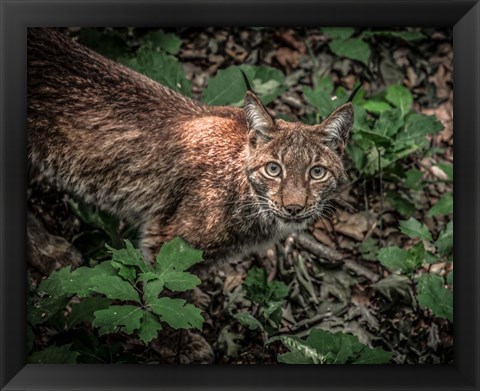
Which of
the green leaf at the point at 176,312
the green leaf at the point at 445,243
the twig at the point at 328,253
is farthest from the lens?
the twig at the point at 328,253

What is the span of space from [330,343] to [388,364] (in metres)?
0.37

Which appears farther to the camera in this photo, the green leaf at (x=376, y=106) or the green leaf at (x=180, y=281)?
the green leaf at (x=376, y=106)

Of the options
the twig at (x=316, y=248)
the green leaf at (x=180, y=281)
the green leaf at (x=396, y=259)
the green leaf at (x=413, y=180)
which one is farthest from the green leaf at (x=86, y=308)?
the green leaf at (x=413, y=180)

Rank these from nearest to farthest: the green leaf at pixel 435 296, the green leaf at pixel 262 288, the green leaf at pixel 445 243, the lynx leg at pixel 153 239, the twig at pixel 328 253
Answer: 1. the green leaf at pixel 435 296
2. the lynx leg at pixel 153 239
3. the green leaf at pixel 445 243
4. the green leaf at pixel 262 288
5. the twig at pixel 328 253

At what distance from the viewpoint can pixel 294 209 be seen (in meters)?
4.54

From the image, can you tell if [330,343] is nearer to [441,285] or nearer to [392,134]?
[441,285]

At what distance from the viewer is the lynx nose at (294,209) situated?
4.54 m

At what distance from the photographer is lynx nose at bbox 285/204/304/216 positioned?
179 inches

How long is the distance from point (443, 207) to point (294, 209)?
1499mm

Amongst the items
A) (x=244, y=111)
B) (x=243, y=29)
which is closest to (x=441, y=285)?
(x=244, y=111)

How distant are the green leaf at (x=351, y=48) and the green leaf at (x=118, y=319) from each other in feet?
8.32

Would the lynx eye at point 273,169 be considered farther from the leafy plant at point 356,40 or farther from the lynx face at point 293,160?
the leafy plant at point 356,40

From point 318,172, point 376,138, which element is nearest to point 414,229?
point 376,138

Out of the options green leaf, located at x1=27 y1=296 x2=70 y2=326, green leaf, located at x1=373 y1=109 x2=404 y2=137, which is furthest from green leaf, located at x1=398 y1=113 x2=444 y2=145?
green leaf, located at x1=27 y1=296 x2=70 y2=326
